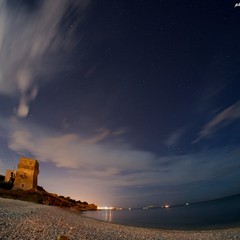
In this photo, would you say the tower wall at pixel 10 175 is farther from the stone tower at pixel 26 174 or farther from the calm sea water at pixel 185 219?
the calm sea water at pixel 185 219

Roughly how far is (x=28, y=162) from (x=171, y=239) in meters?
68.8

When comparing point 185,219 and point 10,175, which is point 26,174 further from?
point 185,219

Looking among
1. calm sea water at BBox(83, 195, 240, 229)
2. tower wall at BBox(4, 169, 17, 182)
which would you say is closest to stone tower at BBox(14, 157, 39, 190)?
tower wall at BBox(4, 169, 17, 182)

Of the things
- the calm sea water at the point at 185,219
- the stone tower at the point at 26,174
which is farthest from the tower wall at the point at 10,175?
the calm sea water at the point at 185,219

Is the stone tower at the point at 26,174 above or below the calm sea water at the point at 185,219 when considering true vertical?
above

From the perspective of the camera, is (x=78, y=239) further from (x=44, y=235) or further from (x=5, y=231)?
(x=5, y=231)

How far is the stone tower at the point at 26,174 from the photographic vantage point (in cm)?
7025

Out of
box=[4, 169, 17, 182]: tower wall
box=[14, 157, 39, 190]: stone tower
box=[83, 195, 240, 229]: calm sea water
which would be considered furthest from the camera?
box=[4, 169, 17, 182]: tower wall

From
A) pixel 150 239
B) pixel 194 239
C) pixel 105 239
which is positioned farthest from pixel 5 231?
pixel 194 239

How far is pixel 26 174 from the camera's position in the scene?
72.1 m

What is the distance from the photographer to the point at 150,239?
1652 cm

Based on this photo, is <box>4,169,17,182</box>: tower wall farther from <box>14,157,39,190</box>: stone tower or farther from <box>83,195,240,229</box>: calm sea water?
<box>83,195,240,229</box>: calm sea water

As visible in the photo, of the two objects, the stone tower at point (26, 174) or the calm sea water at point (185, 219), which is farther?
the stone tower at point (26, 174)

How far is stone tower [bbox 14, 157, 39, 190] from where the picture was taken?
7025 centimetres
